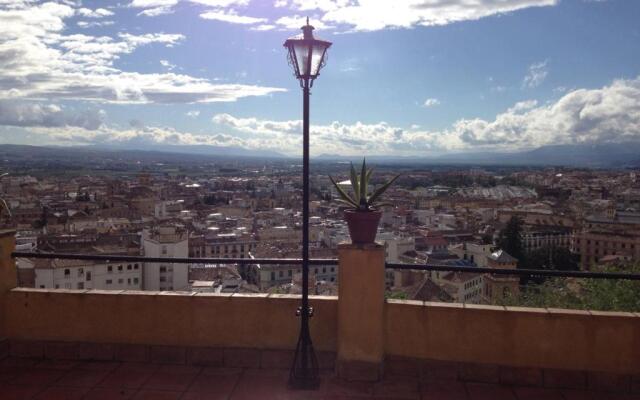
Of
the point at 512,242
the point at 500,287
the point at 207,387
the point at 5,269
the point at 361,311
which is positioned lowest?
the point at 512,242

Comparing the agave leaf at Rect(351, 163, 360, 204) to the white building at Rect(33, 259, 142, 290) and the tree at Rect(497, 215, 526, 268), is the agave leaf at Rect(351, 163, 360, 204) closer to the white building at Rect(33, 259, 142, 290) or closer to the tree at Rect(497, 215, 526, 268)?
the white building at Rect(33, 259, 142, 290)

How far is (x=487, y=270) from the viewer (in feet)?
10.6

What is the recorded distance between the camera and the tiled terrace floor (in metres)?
2.99

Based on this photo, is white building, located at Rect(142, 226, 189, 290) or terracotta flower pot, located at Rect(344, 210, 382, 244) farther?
white building, located at Rect(142, 226, 189, 290)

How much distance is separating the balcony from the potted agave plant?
0.31ft

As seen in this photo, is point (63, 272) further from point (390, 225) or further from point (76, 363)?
point (390, 225)

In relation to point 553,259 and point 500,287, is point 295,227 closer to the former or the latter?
point 553,259

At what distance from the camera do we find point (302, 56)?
3281mm

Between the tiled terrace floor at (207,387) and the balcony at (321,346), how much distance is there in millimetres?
11

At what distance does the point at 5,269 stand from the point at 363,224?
238 centimetres

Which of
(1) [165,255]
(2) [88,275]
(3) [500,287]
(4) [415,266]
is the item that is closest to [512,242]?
(1) [165,255]

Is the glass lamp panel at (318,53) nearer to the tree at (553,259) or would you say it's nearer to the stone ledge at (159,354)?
the stone ledge at (159,354)

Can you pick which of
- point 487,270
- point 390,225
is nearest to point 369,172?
point 487,270

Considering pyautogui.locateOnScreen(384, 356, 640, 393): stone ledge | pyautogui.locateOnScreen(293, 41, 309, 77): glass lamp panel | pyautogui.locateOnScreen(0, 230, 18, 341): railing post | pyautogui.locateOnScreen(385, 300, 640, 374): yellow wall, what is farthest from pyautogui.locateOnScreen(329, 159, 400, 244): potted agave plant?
pyautogui.locateOnScreen(0, 230, 18, 341): railing post
